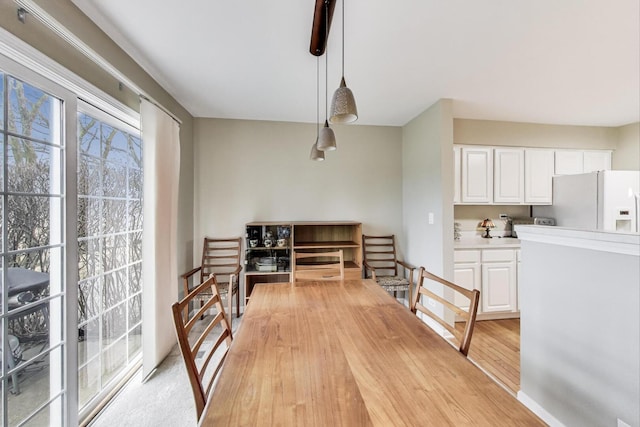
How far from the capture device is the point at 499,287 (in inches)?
116

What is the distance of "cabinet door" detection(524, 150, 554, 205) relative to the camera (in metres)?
3.27

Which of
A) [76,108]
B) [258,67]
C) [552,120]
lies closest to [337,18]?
[258,67]

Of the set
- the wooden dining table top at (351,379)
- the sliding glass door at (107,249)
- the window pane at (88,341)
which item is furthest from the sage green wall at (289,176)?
the wooden dining table top at (351,379)

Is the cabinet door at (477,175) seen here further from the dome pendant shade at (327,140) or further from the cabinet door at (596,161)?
the dome pendant shade at (327,140)

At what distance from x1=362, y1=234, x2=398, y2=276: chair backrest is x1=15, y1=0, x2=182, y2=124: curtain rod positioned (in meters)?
2.80

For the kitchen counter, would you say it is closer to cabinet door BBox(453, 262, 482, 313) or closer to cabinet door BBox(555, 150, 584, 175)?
cabinet door BBox(453, 262, 482, 313)

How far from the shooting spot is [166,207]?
2209 millimetres

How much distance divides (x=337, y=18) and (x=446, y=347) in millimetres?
1789

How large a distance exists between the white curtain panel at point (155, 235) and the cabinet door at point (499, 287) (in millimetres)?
3225

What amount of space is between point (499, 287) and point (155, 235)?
3.52 m

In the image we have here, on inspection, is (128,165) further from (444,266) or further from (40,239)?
(444,266)

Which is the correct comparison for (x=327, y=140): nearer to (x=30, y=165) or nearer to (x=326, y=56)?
(x=326, y=56)

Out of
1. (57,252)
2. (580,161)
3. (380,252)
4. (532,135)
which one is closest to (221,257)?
(57,252)

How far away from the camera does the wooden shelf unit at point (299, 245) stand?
296 centimetres
